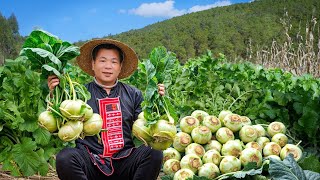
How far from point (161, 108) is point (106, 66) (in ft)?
1.68

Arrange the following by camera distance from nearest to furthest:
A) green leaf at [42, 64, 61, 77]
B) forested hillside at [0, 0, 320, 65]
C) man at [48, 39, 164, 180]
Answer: green leaf at [42, 64, 61, 77]
man at [48, 39, 164, 180]
forested hillside at [0, 0, 320, 65]

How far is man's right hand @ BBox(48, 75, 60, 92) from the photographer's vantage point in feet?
9.05

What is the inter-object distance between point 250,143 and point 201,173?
0.56 m

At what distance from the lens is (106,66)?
3.14 metres

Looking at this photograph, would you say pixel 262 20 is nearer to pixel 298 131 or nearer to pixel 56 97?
pixel 298 131

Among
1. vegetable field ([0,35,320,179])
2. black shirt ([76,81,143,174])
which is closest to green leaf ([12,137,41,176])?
vegetable field ([0,35,320,179])

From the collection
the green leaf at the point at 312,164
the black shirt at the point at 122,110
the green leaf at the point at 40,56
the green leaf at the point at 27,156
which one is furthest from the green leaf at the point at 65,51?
the green leaf at the point at 312,164

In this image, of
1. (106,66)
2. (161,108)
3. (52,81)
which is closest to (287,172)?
(161,108)

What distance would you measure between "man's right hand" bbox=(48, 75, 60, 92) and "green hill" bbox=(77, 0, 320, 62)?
18680mm

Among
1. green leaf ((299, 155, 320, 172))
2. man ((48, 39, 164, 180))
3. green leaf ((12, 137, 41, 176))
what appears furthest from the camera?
green leaf ((12, 137, 41, 176))

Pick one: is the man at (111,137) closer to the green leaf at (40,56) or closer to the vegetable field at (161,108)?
the vegetable field at (161,108)

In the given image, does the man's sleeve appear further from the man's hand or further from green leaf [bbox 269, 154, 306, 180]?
green leaf [bbox 269, 154, 306, 180]

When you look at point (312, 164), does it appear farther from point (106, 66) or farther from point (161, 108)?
point (106, 66)

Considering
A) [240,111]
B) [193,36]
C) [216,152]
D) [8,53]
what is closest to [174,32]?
[193,36]
